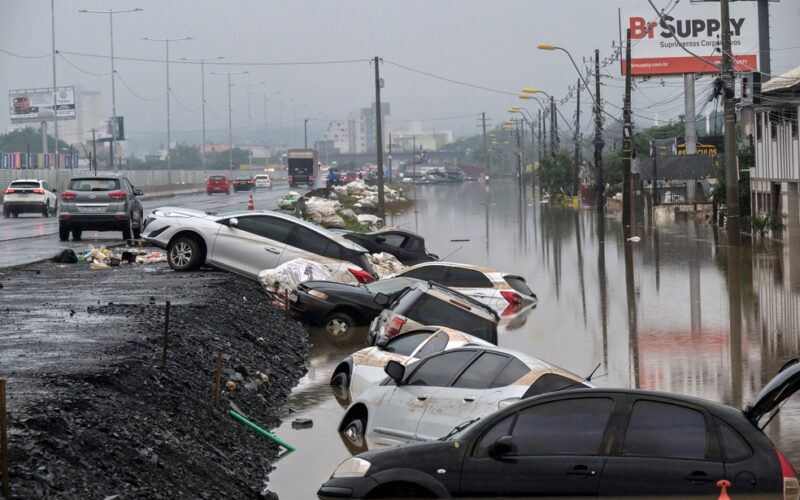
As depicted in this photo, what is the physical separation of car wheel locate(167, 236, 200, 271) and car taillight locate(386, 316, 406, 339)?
8916 mm

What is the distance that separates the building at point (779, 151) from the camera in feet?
153

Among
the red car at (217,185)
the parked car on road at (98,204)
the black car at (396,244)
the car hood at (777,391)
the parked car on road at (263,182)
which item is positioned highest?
the parked car on road at (263,182)

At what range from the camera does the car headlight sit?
886cm

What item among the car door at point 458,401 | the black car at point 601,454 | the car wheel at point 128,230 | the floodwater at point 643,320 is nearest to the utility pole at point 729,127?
the floodwater at point 643,320

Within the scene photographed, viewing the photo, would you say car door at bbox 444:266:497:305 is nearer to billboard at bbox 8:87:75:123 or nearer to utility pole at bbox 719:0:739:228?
utility pole at bbox 719:0:739:228

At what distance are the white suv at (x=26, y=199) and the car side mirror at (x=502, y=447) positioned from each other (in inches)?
1887

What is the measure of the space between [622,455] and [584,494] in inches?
14.1

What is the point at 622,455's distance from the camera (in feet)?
27.2

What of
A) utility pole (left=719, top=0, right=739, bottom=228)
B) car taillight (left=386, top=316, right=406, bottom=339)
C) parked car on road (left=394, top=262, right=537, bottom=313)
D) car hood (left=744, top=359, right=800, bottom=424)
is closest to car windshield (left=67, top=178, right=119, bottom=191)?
parked car on road (left=394, top=262, right=537, bottom=313)

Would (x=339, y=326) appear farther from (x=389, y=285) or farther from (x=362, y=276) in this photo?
(x=362, y=276)

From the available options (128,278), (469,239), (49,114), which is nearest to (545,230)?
(469,239)

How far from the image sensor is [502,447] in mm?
8422

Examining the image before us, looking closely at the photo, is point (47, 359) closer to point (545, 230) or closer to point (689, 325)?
point (689, 325)

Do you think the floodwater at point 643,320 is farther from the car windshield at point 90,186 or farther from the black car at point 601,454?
the car windshield at point 90,186
